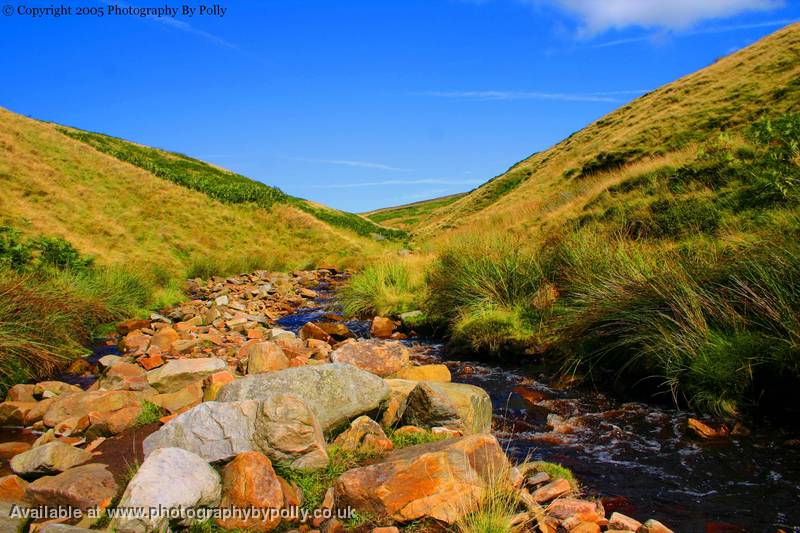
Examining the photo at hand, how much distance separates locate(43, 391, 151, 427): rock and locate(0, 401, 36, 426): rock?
0.98 ft

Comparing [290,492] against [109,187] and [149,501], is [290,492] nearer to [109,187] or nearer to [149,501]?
[149,501]

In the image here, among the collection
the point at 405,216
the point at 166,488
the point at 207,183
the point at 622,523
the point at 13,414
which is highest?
the point at 405,216

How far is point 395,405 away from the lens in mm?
5488

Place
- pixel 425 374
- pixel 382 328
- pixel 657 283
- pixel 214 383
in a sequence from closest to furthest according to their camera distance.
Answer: pixel 214 383
pixel 425 374
pixel 657 283
pixel 382 328

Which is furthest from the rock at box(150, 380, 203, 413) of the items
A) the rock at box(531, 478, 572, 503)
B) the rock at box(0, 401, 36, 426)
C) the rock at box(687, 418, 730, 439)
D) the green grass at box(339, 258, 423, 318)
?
the green grass at box(339, 258, 423, 318)

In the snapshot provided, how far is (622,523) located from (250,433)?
3.00 m

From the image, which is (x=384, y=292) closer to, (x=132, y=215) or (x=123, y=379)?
(x=123, y=379)

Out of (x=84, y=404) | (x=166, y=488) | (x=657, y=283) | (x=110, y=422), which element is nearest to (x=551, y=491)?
(x=166, y=488)

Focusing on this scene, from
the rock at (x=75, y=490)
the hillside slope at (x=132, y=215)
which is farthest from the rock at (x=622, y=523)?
the hillside slope at (x=132, y=215)

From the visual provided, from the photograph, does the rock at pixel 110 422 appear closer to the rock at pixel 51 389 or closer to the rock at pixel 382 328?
the rock at pixel 51 389

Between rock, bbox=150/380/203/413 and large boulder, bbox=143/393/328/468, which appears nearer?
large boulder, bbox=143/393/328/468

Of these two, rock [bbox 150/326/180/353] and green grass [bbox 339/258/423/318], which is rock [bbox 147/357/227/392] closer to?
rock [bbox 150/326/180/353]

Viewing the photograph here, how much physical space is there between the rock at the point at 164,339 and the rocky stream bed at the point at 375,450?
5.87 feet

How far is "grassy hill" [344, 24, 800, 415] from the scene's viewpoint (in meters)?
5.86
